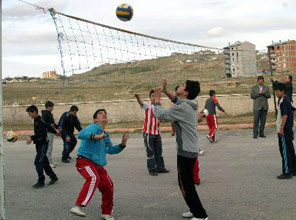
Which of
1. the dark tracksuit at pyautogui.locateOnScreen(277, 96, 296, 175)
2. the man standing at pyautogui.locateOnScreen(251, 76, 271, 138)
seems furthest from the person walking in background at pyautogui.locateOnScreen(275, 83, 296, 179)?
the man standing at pyautogui.locateOnScreen(251, 76, 271, 138)

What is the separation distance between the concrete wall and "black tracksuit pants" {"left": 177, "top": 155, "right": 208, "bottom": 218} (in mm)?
14049

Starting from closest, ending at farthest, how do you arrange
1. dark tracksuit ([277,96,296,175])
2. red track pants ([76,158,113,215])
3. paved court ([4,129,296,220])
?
red track pants ([76,158,113,215]), paved court ([4,129,296,220]), dark tracksuit ([277,96,296,175])

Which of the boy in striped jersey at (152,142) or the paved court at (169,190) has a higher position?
the boy in striped jersey at (152,142)

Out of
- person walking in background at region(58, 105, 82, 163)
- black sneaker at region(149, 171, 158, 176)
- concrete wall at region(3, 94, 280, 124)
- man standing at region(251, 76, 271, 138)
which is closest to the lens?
black sneaker at region(149, 171, 158, 176)

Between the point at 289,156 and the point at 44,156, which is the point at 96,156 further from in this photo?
the point at 289,156

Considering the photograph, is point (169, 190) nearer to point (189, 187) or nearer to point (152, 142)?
point (152, 142)

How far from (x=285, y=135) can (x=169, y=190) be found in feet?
7.83

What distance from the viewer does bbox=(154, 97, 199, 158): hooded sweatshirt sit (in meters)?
5.48

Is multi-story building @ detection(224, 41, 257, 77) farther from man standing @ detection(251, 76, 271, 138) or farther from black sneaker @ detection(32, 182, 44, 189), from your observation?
black sneaker @ detection(32, 182, 44, 189)

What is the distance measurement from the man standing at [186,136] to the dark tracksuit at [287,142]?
2.81 m

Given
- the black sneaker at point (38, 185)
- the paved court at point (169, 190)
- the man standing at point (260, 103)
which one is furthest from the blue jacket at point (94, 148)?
the man standing at point (260, 103)

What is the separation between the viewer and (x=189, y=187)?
545 centimetres

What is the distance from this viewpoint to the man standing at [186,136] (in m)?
5.44

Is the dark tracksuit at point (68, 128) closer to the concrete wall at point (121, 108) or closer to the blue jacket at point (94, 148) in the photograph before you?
the blue jacket at point (94, 148)
